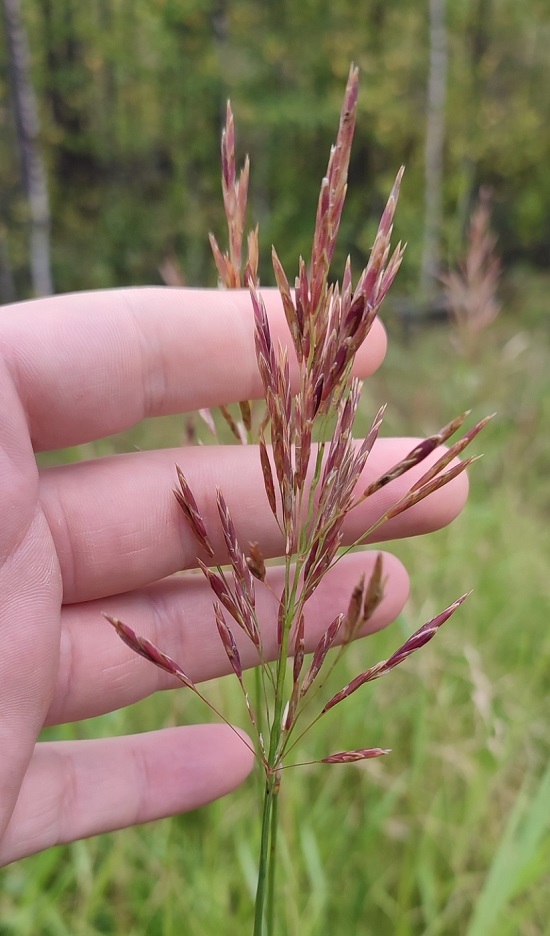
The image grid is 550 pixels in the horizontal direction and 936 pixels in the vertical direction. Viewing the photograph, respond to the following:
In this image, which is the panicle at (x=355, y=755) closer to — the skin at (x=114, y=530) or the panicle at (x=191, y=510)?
the panicle at (x=191, y=510)

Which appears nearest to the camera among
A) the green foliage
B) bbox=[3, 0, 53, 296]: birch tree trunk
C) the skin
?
the skin

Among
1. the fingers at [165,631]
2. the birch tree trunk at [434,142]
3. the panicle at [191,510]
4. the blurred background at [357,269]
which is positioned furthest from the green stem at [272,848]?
the birch tree trunk at [434,142]

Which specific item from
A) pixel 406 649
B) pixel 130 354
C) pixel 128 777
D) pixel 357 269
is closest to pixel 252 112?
pixel 357 269

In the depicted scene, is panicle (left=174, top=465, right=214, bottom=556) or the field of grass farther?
the field of grass

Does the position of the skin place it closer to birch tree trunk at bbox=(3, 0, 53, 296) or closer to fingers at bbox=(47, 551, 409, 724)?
fingers at bbox=(47, 551, 409, 724)

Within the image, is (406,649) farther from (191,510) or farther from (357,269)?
(357,269)

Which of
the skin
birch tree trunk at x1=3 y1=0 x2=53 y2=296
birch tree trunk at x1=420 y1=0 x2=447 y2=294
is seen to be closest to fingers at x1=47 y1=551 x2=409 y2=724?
the skin
